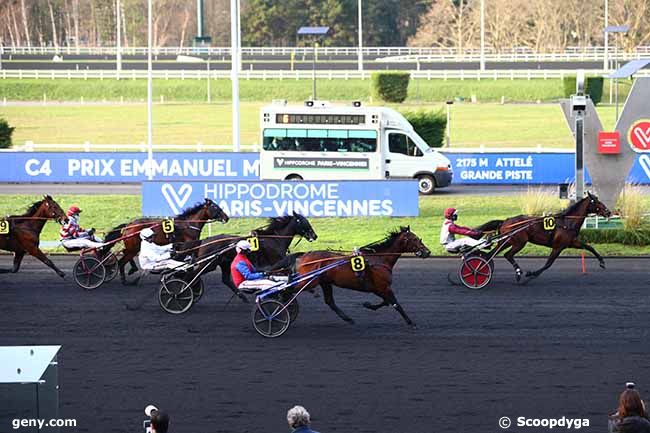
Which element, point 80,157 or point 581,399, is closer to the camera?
point 581,399

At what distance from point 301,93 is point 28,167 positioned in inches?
1006

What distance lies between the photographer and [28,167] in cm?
3025

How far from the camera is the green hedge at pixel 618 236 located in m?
20.6

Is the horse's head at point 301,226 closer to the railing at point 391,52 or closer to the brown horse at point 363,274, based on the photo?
the brown horse at point 363,274

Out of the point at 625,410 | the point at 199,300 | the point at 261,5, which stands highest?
the point at 261,5

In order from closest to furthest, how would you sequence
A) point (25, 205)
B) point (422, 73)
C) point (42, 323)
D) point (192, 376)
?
point (192, 376)
point (42, 323)
point (25, 205)
point (422, 73)

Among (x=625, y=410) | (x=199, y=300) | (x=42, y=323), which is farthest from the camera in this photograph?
(x=199, y=300)

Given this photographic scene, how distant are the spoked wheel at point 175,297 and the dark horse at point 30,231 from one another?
A: 2797 millimetres

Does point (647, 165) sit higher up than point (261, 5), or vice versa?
point (261, 5)

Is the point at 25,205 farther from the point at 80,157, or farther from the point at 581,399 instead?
the point at 581,399

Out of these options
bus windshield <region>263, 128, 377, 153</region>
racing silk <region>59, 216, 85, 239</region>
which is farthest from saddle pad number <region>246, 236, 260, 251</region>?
bus windshield <region>263, 128, 377, 153</region>

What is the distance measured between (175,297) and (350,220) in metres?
8.65

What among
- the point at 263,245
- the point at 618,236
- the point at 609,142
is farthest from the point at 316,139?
the point at 263,245

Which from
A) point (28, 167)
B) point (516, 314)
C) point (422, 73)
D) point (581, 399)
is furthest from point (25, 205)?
point (422, 73)
